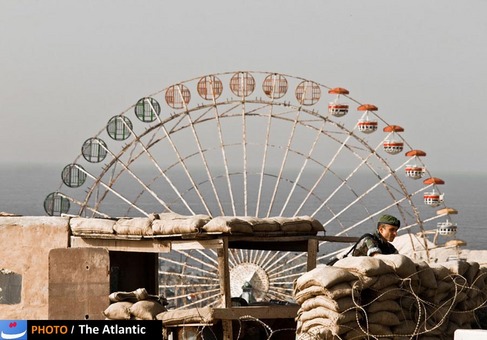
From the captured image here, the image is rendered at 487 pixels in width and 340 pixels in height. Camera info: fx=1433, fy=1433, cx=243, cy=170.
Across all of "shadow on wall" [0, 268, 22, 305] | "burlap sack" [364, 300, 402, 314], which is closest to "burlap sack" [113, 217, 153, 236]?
"shadow on wall" [0, 268, 22, 305]

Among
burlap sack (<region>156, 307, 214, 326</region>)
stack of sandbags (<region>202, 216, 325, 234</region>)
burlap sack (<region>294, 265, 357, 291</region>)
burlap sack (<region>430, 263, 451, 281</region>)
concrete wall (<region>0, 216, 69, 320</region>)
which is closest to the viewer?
burlap sack (<region>294, 265, 357, 291</region>)

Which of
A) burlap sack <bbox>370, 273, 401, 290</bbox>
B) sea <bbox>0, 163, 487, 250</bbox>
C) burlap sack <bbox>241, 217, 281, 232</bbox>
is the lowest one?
burlap sack <bbox>370, 273, 401, 290</bbox>

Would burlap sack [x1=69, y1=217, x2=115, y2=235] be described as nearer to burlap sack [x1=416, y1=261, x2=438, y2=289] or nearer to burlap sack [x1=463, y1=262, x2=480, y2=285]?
burlap sack [x1=463, y1=262, x2=480, y2=285]

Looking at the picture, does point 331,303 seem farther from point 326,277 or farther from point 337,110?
point 337,110

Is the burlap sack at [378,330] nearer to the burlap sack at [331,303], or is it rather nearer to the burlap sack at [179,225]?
the burlap sack at [331,303]

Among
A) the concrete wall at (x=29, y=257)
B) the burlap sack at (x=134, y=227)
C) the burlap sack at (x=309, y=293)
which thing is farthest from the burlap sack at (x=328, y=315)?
the concrete wall at (x=29, y=257)

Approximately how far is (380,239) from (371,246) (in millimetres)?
218

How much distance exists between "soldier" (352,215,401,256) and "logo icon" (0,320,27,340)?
12.4 feet

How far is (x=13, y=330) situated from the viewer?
16.4 meters

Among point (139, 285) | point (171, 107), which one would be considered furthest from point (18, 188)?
point (139, 285)

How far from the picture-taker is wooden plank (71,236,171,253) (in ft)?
62.2

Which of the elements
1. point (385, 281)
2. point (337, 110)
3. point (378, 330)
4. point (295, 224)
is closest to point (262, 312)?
point (295, 224)

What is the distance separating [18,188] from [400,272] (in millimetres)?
153544

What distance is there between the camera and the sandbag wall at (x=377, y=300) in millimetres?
14727
